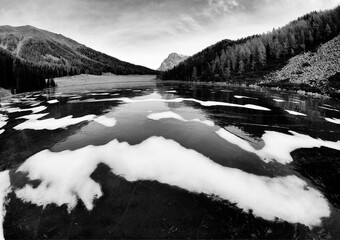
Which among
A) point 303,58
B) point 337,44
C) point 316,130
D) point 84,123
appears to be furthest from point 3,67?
point 337,44

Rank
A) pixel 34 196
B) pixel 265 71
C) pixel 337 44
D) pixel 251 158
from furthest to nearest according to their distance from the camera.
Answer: pixel 265 71
pixel 337 44
pixel 251 158
pixel 34 196

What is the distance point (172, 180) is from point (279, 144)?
333 inches

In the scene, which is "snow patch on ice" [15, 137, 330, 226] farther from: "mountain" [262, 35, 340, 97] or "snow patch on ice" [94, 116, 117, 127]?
"mountain" [262, 35, 340, 97]

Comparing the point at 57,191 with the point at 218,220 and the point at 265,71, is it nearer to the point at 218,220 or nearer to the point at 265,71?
the point at 218,220

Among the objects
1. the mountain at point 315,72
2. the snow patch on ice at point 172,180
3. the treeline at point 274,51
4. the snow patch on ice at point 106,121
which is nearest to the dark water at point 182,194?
the snow patch on ice at point 172,180

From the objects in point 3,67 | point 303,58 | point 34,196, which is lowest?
point 34,196

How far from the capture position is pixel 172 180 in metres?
8.59

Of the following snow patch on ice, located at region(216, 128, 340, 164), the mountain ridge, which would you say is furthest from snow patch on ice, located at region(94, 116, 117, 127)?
the mountain ridge

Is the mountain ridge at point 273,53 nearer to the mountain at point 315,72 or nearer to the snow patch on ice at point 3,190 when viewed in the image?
the mountain at point 315,72

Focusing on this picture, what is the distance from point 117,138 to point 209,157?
6.67m

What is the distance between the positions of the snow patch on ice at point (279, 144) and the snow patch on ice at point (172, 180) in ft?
7.85

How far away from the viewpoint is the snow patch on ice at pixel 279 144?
1110cm

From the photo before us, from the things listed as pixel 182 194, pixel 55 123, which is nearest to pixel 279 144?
pixel 182 194

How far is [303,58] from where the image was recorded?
101625mm
